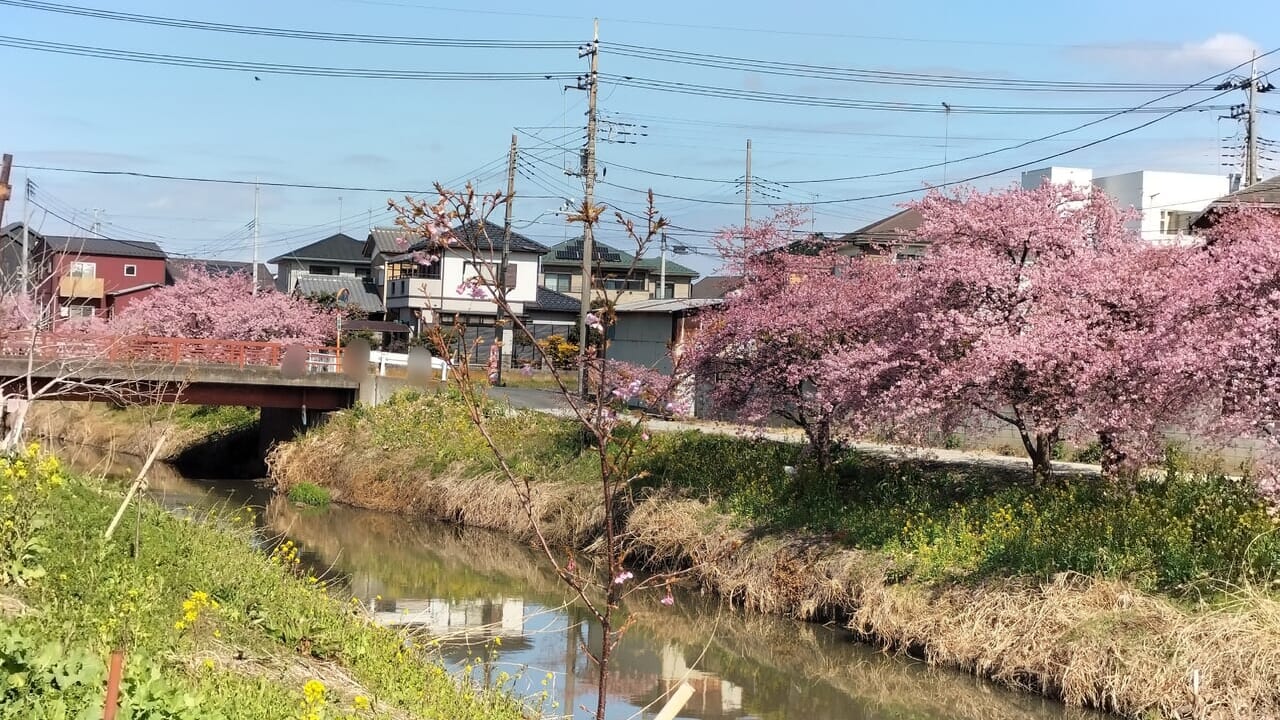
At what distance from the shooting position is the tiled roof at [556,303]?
199 ft

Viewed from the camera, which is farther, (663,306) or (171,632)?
(663,306)

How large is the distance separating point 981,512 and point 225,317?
33266 mm

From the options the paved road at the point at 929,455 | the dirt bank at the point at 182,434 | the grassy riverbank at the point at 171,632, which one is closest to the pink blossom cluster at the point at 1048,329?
the paved road at the point at 929,455

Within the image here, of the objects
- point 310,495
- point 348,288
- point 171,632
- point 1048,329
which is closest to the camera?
point 171,632

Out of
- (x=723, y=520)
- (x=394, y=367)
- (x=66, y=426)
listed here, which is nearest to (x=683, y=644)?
(x=723, y=520)

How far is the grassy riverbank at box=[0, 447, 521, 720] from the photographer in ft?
19.9

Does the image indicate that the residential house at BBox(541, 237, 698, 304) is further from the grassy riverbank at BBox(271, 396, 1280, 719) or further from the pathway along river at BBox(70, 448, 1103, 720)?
the pathway along river at BBox(70, 448, 1103, 720)

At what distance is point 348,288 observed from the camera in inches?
2409

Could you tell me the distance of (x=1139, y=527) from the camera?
1457 centimetres

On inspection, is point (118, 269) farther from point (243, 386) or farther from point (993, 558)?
point (993, 558)

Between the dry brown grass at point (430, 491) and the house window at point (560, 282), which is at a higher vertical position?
the house window at point (560, 282)

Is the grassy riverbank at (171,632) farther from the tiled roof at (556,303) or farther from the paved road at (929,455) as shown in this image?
the tiled roof at (556,303)

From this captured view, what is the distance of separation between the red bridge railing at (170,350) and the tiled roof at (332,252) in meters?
34.8

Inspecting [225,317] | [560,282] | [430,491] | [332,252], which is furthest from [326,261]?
[430,491]
